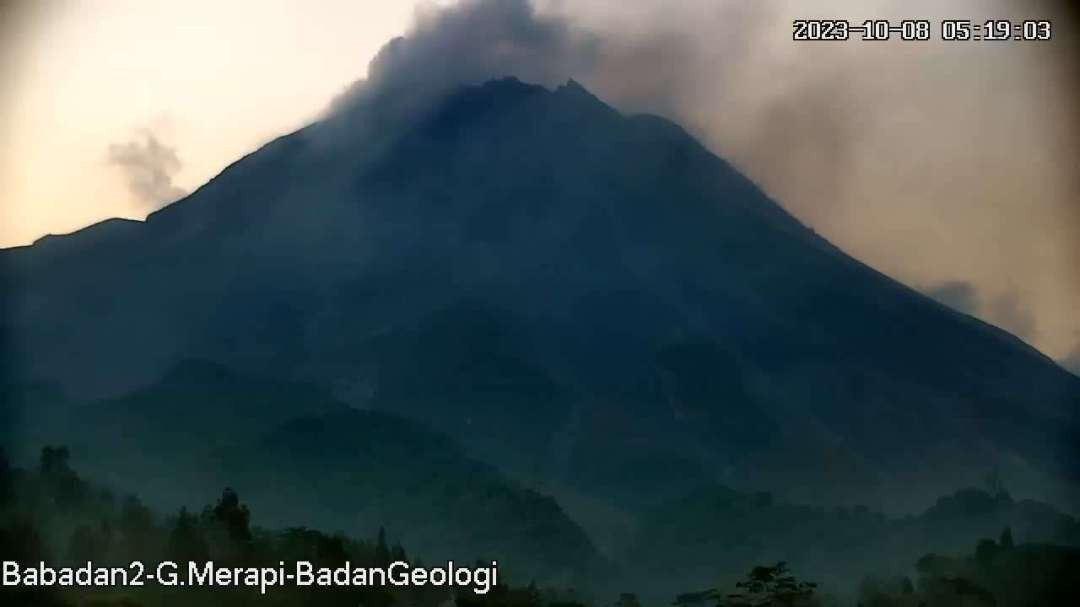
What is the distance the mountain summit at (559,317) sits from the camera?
2.20 metres

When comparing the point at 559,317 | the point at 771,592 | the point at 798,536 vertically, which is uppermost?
the point at 559,317

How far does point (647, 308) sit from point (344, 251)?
2.22 feet

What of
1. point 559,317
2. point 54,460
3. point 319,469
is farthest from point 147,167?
point 559,317

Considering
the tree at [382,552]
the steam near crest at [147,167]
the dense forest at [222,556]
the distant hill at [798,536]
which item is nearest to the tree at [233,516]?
the dense forest at [222,556]

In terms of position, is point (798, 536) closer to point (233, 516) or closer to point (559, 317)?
point (559, 317)

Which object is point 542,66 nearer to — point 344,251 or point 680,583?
point 344,251

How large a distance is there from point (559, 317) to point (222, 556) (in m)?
0.87

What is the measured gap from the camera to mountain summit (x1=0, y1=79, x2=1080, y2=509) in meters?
2.20

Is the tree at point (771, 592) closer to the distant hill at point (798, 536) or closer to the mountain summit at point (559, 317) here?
the distant hill at point (798, 536)

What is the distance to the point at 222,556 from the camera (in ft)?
7.04

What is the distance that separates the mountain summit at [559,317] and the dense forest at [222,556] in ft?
0.65

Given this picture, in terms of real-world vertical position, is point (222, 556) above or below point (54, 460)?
below

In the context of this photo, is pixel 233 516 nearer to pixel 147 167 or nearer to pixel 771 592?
pixel 147 167

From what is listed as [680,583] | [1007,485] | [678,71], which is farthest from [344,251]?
[1007,485]
